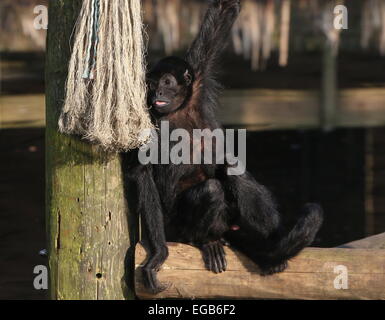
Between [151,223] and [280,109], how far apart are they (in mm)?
8454

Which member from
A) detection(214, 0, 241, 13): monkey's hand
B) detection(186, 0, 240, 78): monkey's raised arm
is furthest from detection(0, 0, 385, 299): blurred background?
detection(214, 0, 241, 13): monkey's hand

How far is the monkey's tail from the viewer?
4.91 metres

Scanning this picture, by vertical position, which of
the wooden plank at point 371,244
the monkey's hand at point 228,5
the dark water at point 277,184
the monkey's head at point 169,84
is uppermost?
the monkey's hand at point 228,5

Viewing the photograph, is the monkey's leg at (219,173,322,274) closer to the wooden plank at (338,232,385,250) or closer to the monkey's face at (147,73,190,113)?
the wooden plank at (338,232,385,250)

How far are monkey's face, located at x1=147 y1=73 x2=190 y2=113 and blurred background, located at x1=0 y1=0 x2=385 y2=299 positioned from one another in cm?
211

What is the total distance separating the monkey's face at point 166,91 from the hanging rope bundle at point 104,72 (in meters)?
0.52

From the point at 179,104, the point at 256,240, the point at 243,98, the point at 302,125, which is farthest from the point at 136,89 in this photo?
the point at 243,98

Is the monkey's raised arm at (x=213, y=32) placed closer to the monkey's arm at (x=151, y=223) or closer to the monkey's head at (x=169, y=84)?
the monkey's head at (x=169, y=84)

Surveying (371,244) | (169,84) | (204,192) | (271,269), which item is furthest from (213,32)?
(371,244)

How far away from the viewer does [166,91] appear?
523cm

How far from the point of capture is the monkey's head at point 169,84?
203 inches

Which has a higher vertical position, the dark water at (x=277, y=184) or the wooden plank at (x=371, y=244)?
the wooden plank at (x=371, y=244)

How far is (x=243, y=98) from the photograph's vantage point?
1380cm

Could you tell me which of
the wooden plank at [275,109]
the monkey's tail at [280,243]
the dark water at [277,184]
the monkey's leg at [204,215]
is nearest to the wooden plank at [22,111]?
the wooden plank at [275,109]
